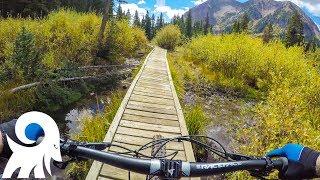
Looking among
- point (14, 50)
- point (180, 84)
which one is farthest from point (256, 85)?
point (14, 50)

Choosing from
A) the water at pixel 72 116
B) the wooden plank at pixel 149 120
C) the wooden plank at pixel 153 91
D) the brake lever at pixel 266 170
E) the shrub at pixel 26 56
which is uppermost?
the brake lever at pixel 266 170

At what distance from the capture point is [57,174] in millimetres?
6633

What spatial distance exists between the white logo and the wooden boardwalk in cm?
304

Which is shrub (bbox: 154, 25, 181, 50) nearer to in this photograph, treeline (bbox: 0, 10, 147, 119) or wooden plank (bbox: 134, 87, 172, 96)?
treeline (bbox: 0, 10, 147, 119)

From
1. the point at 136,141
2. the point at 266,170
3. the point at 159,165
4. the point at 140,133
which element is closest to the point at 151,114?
the point at 140,133

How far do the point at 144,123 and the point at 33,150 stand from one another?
5705 mm

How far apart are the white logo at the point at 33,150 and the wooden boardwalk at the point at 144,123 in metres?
3.04

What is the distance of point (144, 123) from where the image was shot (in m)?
7.25

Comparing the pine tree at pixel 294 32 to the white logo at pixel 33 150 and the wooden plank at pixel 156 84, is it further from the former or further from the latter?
the white logo at pixel 33 150

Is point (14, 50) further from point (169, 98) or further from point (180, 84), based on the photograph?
point (180, 84)

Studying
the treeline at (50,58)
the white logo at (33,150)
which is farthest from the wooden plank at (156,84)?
the white logo at (33,150)

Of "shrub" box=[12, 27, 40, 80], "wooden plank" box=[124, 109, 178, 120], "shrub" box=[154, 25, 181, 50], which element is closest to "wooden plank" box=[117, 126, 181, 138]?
"wooden plank" box=[124, 109, 178, 120]

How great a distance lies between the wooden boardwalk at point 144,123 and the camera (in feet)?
16.0

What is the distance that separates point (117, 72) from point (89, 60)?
65.9 inches
